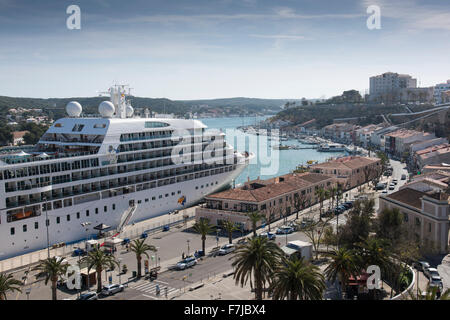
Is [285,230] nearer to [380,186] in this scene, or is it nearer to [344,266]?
[344,266]

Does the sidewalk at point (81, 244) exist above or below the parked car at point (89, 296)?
above

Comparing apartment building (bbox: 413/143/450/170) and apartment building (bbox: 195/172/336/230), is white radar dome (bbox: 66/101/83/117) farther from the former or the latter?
apartment building (bbox: 413/143/450/170)

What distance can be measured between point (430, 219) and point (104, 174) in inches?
955

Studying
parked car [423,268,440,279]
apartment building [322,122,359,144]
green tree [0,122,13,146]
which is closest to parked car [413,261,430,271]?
parked car [423,268,440,279]

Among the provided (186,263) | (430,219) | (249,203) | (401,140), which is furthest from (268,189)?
(401,140)

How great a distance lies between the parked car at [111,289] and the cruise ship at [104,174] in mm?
8819

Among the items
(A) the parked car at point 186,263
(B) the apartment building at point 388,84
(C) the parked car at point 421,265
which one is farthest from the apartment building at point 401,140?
(B) the apartment building at point 388,84

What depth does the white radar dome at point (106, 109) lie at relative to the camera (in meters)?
38.4

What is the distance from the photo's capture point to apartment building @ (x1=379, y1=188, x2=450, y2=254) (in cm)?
2730

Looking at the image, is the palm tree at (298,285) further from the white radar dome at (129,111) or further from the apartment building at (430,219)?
the white radar dome at (129,111)

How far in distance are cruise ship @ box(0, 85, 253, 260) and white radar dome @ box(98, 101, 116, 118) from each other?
89 mm

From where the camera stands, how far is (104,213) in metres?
33.9
